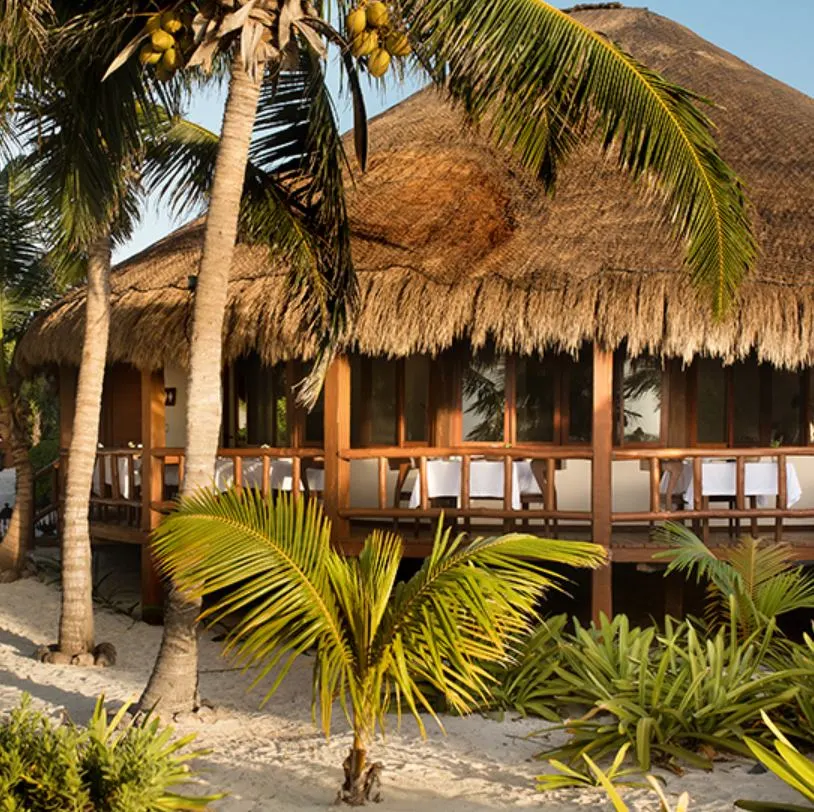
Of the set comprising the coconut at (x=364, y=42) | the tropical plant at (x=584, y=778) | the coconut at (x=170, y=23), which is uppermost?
the coconut at (x=170, y=23)

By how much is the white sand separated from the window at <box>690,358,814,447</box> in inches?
222

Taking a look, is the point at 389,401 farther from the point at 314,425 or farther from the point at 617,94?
the point at 617,94

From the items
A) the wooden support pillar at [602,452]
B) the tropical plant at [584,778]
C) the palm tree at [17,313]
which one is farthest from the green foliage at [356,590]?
the palm tree at [17,313]

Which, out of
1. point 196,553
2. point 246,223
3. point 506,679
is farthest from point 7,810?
point 246,223

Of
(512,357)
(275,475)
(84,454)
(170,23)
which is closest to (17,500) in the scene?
(275,475)

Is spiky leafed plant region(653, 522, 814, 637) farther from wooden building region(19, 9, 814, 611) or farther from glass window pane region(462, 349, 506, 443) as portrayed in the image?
glass window pane region(462, 349, 506, 443)

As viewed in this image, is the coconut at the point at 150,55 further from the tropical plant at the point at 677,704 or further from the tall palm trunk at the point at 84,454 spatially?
the tropical plant at the point at 677,704

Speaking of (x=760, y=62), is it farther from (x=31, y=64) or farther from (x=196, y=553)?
(x=196, y=553)

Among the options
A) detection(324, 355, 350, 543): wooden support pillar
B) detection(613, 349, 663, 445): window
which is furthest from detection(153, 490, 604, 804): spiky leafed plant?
detection(613, 349, 663, 445): window

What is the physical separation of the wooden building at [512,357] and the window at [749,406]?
0.02m

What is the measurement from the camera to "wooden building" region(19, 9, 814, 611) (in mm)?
9641

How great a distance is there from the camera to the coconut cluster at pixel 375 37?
7316 millimetres

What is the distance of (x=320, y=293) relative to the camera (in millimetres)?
9312

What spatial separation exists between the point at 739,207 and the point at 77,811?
5.00 m
